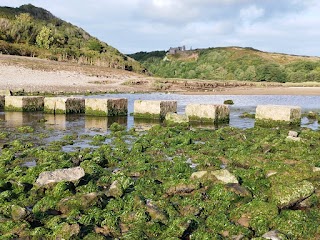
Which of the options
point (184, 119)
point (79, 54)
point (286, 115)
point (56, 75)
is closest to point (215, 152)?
point (184, 119)

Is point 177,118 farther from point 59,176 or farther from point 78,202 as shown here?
point 78,202

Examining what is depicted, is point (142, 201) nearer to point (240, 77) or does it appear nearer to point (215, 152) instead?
point (215, 152)

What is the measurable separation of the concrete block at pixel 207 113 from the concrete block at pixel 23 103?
849cm

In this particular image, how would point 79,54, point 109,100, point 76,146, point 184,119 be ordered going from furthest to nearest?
1. point 79,54
2. point 109,100
3. point 184,119
4. point 76,146

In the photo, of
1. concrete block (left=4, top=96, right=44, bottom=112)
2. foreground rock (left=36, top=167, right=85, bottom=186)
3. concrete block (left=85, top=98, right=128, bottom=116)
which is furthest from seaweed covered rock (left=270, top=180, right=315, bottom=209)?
concrete block (left=4, top=96, right=44, bottom=112)

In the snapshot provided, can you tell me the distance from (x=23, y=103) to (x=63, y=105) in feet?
8.22

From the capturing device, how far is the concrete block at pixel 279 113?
1531 centimetres

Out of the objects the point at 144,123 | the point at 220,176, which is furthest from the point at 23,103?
the point at 220,176

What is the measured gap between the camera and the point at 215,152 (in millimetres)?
9664

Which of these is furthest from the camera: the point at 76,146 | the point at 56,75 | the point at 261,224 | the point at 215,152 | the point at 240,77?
the point at 240,77

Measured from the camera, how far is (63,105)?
1852cm

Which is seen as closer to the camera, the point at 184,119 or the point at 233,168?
the point at 233,168

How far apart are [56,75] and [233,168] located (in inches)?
1614

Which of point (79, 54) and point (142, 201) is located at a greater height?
point (79, 54)
